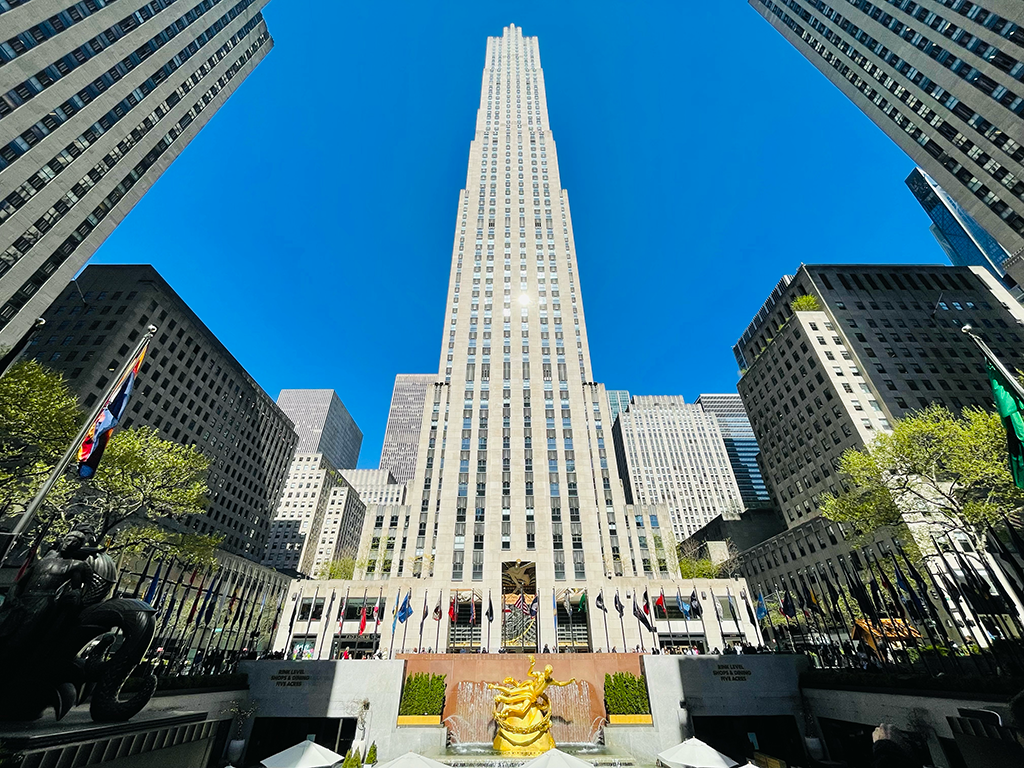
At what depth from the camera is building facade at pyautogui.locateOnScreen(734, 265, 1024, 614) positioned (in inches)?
2943

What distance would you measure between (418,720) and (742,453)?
177371mm

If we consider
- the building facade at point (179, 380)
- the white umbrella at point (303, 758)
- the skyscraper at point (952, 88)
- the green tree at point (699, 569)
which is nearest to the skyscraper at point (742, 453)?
the green tree at point (699, 569)

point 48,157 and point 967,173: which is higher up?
point 967,173

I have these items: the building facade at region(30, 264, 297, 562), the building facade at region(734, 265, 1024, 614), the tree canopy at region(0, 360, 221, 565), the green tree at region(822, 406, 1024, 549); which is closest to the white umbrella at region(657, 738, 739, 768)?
the green tree at region(822, 406, 1024, 549)

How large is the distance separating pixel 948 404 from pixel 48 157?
123145mm

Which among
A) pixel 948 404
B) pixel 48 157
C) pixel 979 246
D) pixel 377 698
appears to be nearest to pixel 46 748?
pixel 377 698

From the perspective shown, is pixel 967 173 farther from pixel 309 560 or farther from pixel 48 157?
pixel 309 560

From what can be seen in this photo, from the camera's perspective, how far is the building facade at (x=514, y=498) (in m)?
59.3

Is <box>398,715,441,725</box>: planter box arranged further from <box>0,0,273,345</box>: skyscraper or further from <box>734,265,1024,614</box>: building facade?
<box>734,265,1024,614</box>: building facade

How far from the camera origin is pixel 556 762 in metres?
17.9

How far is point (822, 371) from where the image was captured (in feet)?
263

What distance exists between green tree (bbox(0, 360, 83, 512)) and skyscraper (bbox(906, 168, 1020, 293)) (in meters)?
191

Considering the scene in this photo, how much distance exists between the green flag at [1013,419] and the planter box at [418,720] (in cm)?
3137

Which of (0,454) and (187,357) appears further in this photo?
(187,357)
